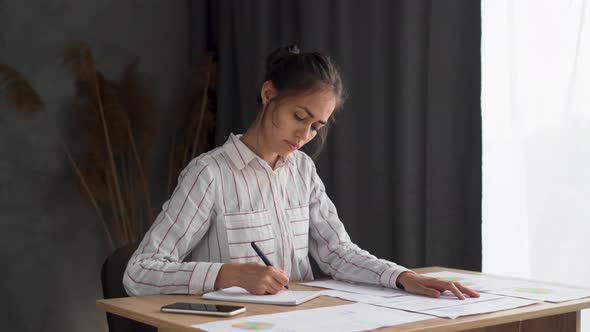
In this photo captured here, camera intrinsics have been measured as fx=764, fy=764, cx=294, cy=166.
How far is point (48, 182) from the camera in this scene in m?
3.72

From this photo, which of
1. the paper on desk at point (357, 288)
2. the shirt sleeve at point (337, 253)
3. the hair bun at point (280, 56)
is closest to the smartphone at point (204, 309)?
the paper on desk at point (357, 288)

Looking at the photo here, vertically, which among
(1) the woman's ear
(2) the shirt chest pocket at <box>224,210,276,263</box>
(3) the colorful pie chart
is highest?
(1) the woman's ear

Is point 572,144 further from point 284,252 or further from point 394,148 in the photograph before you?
point 284,252

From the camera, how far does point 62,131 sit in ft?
12.3

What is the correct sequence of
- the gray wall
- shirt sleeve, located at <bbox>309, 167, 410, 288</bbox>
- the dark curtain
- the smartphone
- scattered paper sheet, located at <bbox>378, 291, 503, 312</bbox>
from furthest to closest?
the gray wall, the dark curtain, shirt sleeve, located at <bbox>309, 167, 410, 288</bbox>, scattered paper sheet, located at <bbox>378, 291, 503, 312</bbox>, the smartphone

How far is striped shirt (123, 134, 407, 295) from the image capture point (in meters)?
1.84

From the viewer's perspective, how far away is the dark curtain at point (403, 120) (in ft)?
9.34

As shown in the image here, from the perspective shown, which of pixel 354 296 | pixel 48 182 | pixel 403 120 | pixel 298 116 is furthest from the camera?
pixel 48 182

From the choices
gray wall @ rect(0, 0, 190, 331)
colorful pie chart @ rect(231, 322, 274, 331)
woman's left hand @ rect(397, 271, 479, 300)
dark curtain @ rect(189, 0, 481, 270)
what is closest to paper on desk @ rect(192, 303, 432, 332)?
colorful pie chart @ rect(231, 322, 274, 331)

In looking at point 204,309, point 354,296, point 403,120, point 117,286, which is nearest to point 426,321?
point 354,296

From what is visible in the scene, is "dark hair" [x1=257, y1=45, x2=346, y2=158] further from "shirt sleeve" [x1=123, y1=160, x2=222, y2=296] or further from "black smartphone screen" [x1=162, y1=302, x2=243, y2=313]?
"black smartphone screen" [x1=162, y1=302, x2=243, y2=313]

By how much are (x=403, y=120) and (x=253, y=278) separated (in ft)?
4.81

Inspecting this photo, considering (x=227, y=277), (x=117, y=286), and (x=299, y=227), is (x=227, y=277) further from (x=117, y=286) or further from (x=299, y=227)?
(x=117, y=286)

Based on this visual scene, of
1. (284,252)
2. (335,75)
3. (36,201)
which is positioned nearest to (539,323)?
(284,252)
